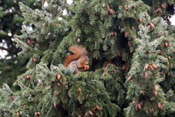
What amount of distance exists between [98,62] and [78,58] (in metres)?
0.34

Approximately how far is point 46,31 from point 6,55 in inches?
204

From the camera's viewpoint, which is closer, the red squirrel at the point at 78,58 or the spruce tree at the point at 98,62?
the spruce tree at the point at 98,62

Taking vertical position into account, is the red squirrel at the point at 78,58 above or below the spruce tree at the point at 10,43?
below

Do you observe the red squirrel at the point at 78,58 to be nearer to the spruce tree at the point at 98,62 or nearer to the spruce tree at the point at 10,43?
the spruce tree at the point at 98,62

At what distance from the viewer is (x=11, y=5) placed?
9.38 m

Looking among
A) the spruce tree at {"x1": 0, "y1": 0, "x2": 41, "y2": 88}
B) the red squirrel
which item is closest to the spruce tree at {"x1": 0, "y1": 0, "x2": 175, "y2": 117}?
the red squirrel

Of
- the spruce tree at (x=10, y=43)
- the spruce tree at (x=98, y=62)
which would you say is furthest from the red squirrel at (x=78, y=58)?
the spruce tree at (x=10, y=43)

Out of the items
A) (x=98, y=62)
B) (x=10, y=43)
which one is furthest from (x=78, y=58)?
(x=10, y=43)

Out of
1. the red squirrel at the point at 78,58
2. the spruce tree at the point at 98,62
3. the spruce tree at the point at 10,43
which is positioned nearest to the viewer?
the spruce tree at the point at 98,62

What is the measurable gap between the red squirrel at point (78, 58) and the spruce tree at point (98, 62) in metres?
0.07

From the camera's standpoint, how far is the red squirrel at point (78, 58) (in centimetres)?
430

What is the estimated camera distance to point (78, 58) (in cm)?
436

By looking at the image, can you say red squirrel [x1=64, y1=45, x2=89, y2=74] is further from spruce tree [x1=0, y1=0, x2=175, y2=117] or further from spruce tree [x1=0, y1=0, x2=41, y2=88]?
spruce tree [x1=0, y1=0, x2=41, y2=88]

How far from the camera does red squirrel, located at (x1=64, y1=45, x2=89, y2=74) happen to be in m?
4.30
